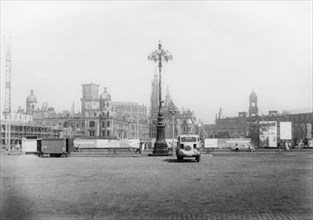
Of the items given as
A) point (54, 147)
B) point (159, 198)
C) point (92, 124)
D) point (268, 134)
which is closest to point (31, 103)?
point (92, 124)

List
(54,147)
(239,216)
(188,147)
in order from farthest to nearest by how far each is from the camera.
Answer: (54,147) → (188,147) → (239,216)

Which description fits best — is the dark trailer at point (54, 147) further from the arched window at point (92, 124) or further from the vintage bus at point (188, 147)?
the arched window at point (92, 124)

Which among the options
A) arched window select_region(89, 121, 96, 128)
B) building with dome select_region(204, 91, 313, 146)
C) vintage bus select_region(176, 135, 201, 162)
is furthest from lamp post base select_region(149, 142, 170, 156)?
arched window select_region(89, 121, 96, 128)

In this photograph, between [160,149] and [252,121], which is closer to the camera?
[160,149]

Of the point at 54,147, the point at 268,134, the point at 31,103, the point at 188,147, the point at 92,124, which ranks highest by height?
the point at 31,103

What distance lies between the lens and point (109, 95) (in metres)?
134

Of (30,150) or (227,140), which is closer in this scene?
(30,150)

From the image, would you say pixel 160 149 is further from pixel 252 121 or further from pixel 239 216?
pixel 252 121

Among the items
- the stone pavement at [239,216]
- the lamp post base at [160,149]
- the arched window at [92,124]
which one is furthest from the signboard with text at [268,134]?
the arched window at [92,124]

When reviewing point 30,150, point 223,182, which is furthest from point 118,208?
point 30,150

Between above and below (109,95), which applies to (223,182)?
below

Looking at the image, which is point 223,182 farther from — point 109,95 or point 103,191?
point 109,95

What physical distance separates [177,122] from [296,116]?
40030mm

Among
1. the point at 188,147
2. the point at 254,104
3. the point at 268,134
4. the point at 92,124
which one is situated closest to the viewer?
the point at 188,147
